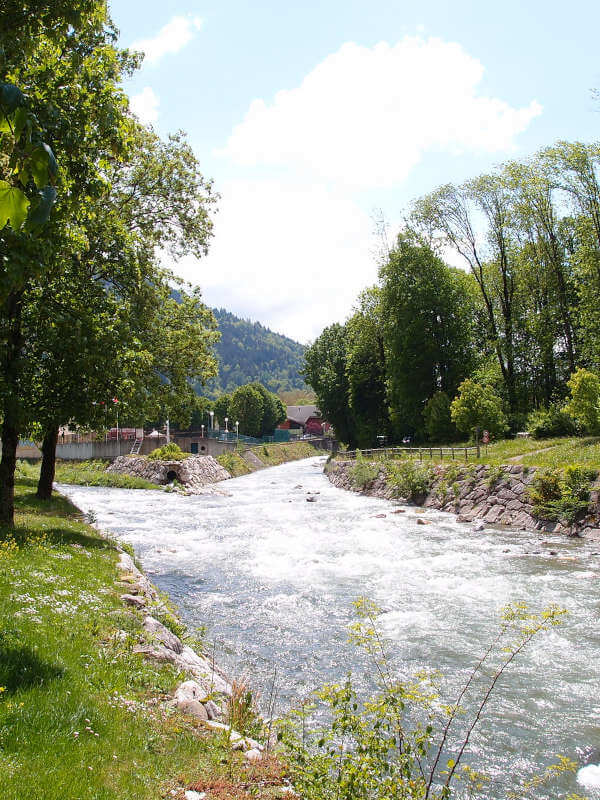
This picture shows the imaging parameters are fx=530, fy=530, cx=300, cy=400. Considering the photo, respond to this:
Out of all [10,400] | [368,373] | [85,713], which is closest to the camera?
[85,713]

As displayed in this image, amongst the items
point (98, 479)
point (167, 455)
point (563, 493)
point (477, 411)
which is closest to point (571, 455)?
point (563, 493)

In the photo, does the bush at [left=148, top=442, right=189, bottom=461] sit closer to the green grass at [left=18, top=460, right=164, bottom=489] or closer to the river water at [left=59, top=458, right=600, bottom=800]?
the green grass at [left=18, top=460, right=164, bottom=489]

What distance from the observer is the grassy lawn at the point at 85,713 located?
3.73 m

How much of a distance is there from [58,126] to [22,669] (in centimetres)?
767

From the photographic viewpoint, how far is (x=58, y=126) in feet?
27.2

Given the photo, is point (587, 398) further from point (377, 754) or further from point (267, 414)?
point (267, 414)

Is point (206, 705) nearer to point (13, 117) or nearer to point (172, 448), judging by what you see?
point (13, 117)

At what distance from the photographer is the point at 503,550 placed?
15.6 metres

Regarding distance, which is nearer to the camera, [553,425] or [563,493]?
[563,493]

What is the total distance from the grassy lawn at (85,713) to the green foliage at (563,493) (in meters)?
15.3

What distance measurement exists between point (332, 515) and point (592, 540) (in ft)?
35.8

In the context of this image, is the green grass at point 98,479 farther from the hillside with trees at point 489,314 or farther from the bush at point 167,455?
the hillside with trees at point 489,314

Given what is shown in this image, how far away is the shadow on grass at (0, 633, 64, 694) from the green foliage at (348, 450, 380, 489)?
95.8 feet

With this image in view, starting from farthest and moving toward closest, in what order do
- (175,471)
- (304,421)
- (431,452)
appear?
(304,421), (175,471), (431,452)
